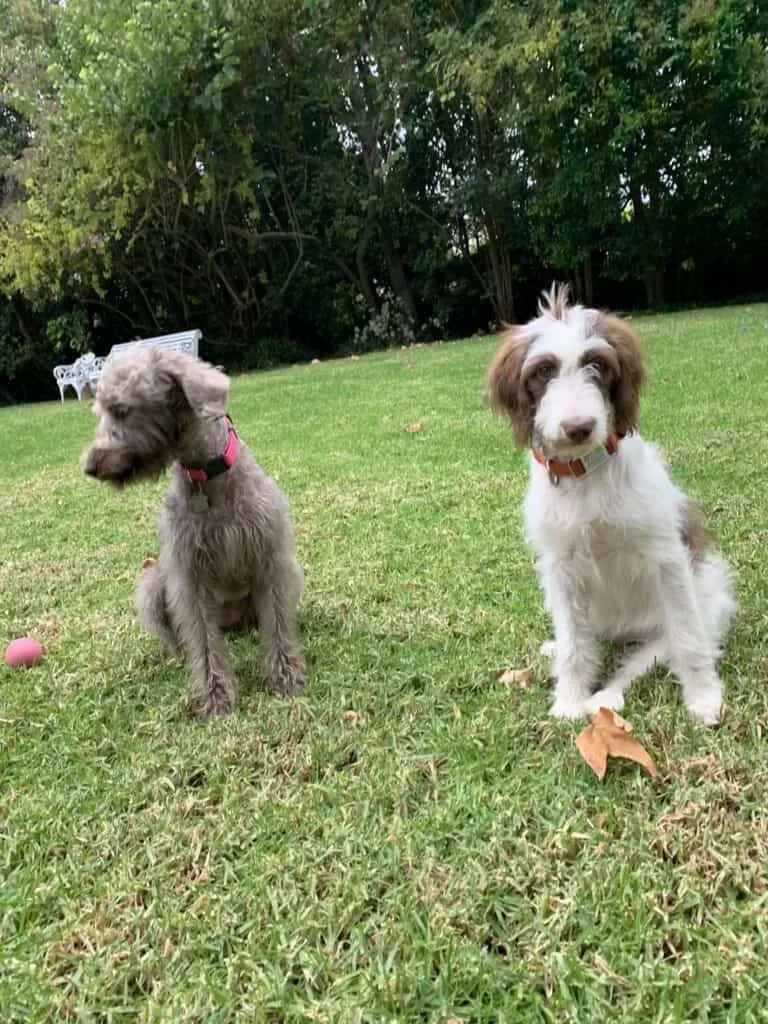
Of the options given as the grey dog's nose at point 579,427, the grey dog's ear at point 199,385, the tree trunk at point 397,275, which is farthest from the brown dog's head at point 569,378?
the tree trunk at point 397,275

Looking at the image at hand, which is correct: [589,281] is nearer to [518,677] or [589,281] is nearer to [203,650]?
[518,677]

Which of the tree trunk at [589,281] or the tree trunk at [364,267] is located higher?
the tree trunk at [364,267]

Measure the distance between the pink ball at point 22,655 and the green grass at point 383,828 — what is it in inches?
2.6

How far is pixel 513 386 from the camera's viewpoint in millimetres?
2453

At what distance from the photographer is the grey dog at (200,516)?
278 cm

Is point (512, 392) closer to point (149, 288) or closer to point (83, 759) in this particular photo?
point (83, 759)

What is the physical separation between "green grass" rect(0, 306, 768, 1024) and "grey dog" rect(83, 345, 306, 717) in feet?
0.59

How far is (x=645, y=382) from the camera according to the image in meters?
2.48

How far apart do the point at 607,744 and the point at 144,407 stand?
195cm

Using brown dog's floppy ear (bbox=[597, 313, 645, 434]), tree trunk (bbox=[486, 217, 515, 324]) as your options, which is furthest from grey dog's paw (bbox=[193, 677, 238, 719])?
tree trunk (bbox=[486, 217, 515, 324])

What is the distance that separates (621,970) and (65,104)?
65.0 feet

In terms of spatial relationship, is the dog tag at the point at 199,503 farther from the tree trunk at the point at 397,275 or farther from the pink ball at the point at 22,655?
the tree trunk at the point at 397,275

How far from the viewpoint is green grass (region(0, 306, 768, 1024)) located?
5.16 feet

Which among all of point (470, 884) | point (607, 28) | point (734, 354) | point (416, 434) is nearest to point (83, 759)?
point (470, 884)
